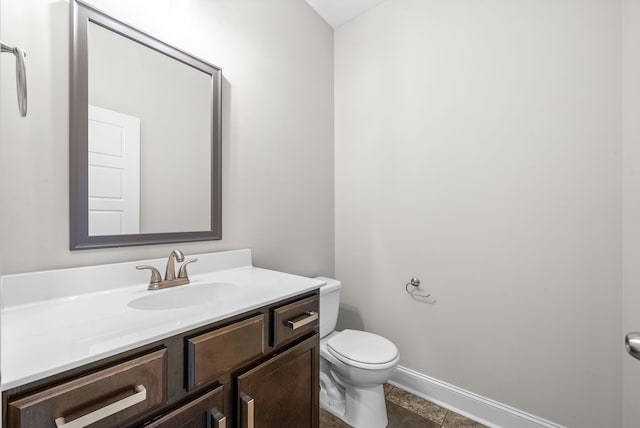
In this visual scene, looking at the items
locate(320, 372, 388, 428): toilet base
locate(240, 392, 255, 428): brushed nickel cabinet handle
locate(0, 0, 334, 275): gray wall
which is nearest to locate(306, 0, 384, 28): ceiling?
locate(0, 0, 334, 275): gray wall

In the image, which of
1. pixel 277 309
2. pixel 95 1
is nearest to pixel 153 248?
pixel 277 309

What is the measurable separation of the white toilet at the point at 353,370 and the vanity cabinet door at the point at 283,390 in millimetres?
382

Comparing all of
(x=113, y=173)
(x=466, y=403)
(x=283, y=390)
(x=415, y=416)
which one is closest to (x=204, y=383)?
(x=283, y=390)

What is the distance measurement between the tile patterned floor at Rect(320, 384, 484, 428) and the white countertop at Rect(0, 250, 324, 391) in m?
0.99

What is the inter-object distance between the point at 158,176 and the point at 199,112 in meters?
0.38

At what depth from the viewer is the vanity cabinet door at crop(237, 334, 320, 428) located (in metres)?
0.91

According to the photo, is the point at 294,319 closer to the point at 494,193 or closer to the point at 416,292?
the point at 416,292

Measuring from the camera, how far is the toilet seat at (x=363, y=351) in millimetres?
1497

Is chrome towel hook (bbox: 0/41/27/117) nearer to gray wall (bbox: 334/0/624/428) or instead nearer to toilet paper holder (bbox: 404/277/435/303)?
gray wall (bbox: 334/0/624/428)

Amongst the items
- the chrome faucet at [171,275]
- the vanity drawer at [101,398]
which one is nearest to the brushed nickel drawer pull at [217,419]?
the vanity drawer at [101,398]

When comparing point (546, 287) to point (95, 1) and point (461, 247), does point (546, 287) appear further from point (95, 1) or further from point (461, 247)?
point (95, 1)

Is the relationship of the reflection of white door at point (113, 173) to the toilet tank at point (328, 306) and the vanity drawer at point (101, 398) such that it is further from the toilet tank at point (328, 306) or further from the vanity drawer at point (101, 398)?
the toilet tank at point (328, 306)

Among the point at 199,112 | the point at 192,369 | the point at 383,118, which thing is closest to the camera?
the point at 192,369

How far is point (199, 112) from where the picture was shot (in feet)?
4.67
